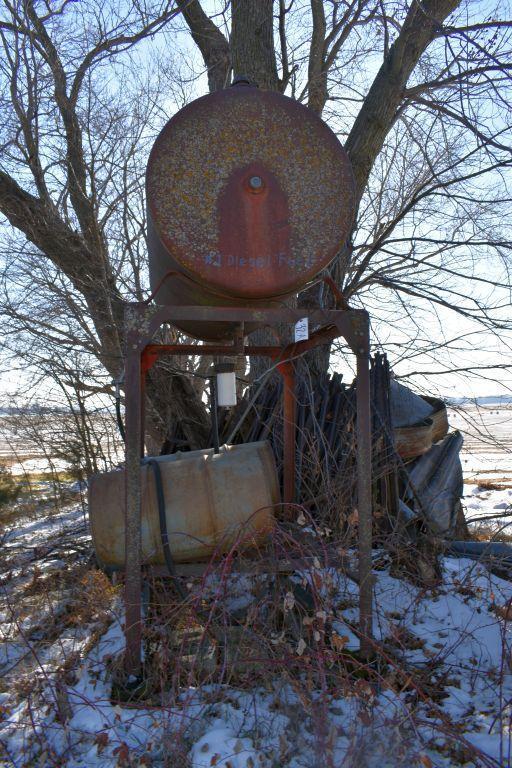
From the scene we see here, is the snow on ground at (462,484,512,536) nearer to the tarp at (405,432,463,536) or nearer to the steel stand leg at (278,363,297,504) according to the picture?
the tarp at (405,432,463,536)

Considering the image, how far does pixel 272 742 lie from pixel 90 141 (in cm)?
Result: 718

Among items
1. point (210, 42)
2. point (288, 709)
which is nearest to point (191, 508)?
point (288, 709)

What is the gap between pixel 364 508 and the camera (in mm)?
3434

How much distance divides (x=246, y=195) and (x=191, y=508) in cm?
182

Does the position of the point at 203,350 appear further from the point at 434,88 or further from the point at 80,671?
the point at 434,88

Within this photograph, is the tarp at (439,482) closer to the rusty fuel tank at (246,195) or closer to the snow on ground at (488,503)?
the snow on ground at (488,503)

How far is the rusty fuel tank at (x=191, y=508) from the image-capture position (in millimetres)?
3746

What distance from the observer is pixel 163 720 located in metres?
2.75

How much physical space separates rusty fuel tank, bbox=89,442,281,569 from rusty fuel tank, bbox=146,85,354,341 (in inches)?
42.7

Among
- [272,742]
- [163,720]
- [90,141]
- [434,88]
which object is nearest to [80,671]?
[163,720]

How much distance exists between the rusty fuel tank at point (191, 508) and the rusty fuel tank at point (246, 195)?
1084 millimetres

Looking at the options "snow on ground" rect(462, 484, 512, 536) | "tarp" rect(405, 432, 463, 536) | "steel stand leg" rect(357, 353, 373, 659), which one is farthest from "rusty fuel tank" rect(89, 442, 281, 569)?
"snow on ground" rect(462, 484, 512, 536)

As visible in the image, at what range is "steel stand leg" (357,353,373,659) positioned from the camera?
3.39m

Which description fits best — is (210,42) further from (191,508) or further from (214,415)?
(191,508)
